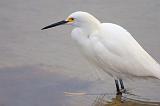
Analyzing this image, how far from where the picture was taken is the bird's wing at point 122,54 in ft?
15.6

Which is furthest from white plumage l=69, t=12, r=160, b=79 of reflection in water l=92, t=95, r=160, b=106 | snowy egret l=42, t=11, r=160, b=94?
reflection in water l=92, t=95, r=160, b=106

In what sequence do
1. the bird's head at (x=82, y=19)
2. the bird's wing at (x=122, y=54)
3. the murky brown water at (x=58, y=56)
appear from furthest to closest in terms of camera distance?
the murky brown water at (x=58, y=56) < the bird's head at (x=82, y=19) < the bird's wing at (x=122, y=54)

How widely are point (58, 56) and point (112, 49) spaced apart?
3.50 ft

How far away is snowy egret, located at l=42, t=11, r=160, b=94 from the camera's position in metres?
4.77

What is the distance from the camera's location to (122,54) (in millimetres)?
4777

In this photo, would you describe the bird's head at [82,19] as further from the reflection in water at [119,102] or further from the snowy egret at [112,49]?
the reflection in water at [119,102]

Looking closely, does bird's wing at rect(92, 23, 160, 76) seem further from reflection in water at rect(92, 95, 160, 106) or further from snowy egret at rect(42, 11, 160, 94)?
reflection in water at rect(92, 95, 160, 106)

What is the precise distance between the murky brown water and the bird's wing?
0.33 m

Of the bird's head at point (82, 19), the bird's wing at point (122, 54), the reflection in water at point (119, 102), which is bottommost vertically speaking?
the reflection in water at point (119, 102)

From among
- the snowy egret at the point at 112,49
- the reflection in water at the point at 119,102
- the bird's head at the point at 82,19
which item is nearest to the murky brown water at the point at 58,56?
the reflection in water at the point at 119,102

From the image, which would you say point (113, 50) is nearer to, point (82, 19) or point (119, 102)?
point (82, 19)

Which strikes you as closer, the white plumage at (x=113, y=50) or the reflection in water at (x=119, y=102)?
the white plumage at (x=113, y=50)

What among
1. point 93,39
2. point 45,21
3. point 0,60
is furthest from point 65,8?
point 93,39

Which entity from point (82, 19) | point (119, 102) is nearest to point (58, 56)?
point (82, 19)
